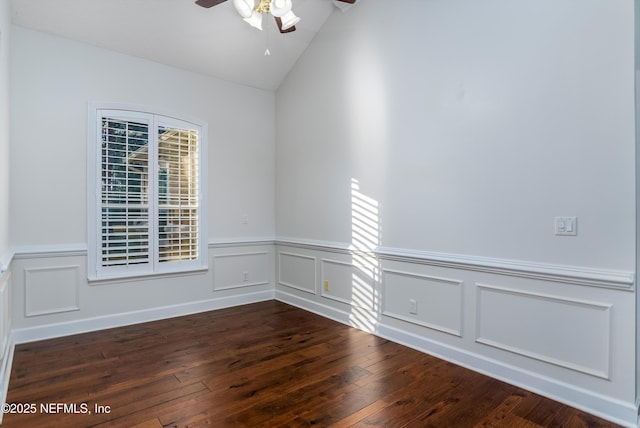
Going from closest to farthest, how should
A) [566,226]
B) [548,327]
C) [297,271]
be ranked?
[566,226] → [548,327] → [297,271]

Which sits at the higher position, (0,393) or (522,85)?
(522,85)

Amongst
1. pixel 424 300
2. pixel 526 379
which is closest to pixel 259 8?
pixel 424 300

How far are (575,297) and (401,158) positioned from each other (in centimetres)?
177

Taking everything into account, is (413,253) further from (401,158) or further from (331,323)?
(331,323)

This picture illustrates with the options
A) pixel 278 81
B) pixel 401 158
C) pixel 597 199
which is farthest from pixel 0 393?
pixel 278 81

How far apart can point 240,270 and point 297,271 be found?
0.76m

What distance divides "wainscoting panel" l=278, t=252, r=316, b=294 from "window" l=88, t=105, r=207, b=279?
1.06 m

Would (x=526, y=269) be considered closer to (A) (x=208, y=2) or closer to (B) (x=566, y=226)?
(B) (x=566, y=226)

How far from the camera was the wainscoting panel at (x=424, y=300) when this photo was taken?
310 cm

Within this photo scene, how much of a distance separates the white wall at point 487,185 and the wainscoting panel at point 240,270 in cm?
101

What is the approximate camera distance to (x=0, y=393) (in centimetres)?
232

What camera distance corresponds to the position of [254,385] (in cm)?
269

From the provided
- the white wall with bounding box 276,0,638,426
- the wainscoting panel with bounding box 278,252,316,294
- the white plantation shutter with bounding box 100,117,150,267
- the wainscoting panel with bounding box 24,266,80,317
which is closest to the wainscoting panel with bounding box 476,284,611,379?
the white wall with bounding box 276,0,638,426

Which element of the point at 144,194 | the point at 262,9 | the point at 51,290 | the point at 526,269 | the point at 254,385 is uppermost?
the point at 262,9
